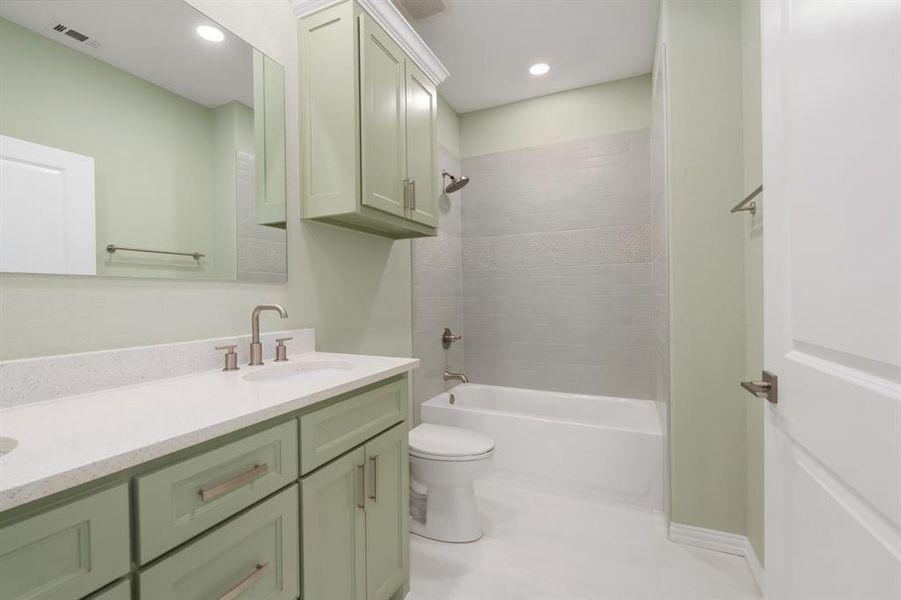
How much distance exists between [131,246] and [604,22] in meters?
2.57

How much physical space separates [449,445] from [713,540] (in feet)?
4.19

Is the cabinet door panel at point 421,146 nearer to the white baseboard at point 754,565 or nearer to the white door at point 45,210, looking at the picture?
the white door at point 45,210

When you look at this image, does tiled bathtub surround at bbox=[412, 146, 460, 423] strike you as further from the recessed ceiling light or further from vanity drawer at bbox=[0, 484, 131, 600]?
vanity drawer at bbox=[0, 484, 131, 600]

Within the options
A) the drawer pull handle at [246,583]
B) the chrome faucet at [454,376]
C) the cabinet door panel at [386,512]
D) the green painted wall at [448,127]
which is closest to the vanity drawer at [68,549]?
the drawer pull handle at [246,583]

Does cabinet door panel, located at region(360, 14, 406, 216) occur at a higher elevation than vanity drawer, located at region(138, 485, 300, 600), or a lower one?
higher

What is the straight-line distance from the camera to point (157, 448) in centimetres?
64

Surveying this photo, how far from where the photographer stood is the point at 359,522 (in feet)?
3.79

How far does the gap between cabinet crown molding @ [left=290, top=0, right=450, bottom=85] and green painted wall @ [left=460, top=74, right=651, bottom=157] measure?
1.35 m

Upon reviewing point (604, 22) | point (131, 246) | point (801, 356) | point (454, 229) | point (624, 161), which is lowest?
point (801, 356)

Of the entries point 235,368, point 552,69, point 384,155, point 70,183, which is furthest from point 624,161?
point 70,183

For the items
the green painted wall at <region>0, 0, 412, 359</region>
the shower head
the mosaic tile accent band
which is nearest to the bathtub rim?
the green painted wall at <region>0, 0, 412, 359</region>

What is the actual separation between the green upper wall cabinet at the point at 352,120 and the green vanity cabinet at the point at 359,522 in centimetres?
92

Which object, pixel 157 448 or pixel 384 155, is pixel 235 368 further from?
pixel 384 155

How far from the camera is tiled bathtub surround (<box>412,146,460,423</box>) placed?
2625 millimetres
